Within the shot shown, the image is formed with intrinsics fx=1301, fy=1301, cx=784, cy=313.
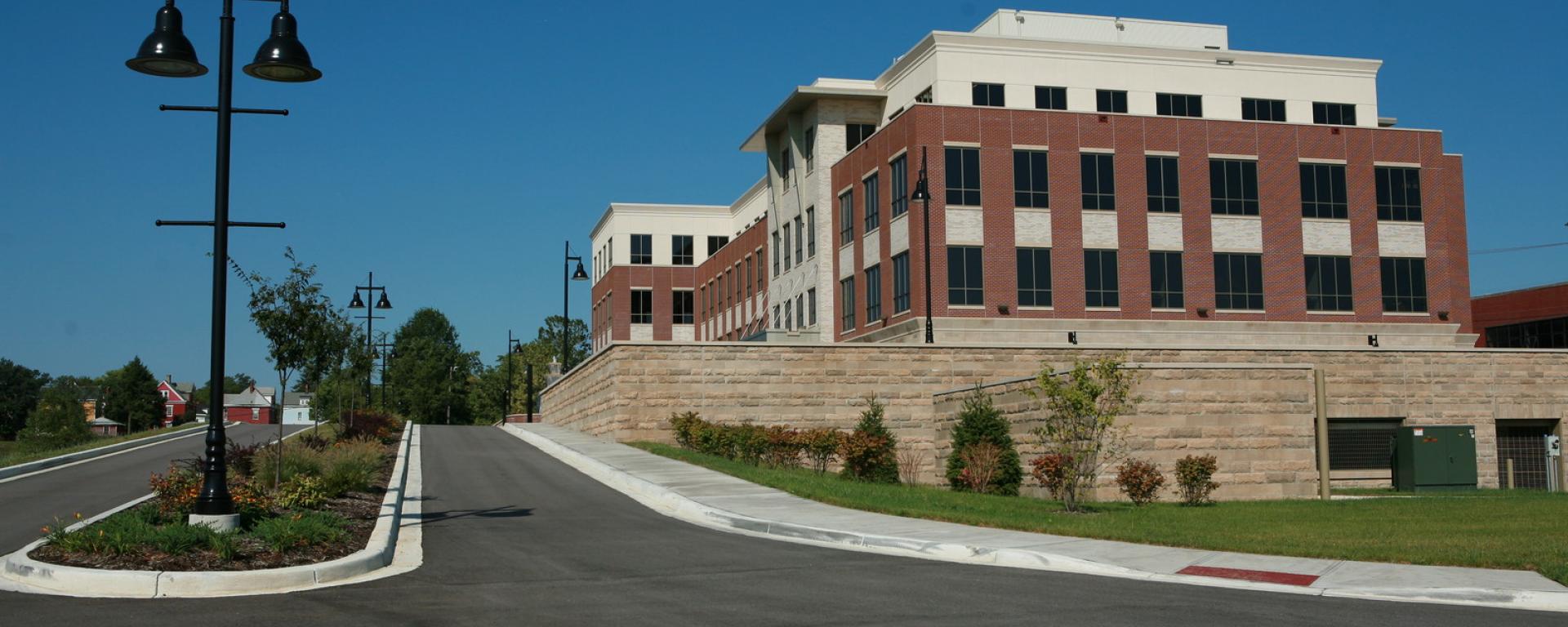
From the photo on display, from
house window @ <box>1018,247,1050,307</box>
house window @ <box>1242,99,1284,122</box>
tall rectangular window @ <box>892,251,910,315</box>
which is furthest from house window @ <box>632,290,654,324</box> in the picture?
house window @ <box>1018,247,1050,307</box>

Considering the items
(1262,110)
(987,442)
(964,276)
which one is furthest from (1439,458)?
(1262,110)

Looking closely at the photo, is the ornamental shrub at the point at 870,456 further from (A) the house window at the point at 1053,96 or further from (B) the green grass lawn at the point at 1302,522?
(A) the house window at the point at 1053,96

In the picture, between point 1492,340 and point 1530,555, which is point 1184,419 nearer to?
point 1530,555

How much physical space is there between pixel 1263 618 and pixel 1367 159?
1664 inches

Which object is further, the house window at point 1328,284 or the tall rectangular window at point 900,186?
the house window at point 1328,284

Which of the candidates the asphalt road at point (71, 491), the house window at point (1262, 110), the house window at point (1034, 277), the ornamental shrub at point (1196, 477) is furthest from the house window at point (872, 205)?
the ornamental shrub at point (1196, 477)

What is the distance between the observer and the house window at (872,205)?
155 ft

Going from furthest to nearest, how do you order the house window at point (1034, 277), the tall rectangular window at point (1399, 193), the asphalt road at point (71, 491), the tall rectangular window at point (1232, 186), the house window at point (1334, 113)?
1. the house window at point (1334, 113)
2. the tall rectangular window at point (1399, 193)
3. the tall rectangular window at point (1232, 186)
4. the house window at point (1034, 277)
5. the asphalt road at point (71, 491)

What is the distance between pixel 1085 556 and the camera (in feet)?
44.5

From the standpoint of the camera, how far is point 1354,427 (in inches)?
1406

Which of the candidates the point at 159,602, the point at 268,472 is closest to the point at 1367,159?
the point at 268,472

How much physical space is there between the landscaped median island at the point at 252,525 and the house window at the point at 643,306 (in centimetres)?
6315

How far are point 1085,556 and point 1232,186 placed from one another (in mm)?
36231

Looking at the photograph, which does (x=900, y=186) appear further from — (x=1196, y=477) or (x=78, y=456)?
(x=78, y=456)
